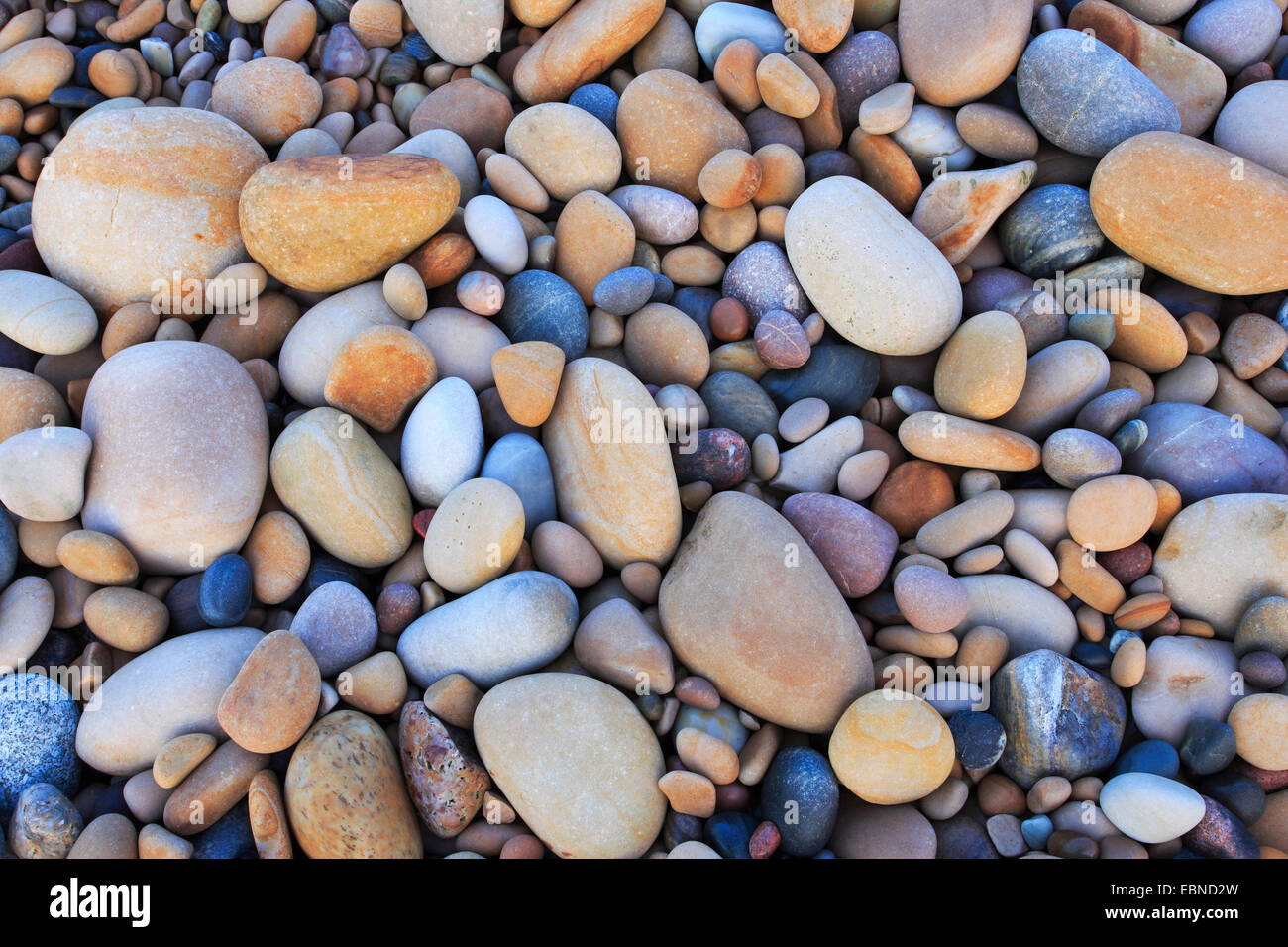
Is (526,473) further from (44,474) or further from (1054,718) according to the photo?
(1054,718)

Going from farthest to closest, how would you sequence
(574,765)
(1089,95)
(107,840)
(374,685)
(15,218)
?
(15,218)
(1089,95)
(374,685)
(574,765)
(107,840)

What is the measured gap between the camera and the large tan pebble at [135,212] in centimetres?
275

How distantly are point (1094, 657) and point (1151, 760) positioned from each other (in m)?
0.28

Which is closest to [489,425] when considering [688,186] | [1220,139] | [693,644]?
[693,644]

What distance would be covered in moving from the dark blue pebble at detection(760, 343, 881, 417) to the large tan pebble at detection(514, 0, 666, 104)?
1.37 meters

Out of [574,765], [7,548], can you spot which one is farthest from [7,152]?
[574,765]

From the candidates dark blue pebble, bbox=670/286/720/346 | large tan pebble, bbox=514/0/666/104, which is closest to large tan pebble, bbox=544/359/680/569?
dark blue pebble, bbox=670/286/720/346

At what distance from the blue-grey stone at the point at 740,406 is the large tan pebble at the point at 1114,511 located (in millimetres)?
901

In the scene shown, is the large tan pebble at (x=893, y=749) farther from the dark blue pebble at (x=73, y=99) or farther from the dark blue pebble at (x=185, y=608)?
the dark blue pebble at (x=73, y=99)

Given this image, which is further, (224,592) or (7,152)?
(7,152)

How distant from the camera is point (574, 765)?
2.08 metres

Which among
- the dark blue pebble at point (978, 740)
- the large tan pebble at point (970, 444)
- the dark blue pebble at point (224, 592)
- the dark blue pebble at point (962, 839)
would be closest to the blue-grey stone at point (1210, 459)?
the large tan pebble at point (970, 444)

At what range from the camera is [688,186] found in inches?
120

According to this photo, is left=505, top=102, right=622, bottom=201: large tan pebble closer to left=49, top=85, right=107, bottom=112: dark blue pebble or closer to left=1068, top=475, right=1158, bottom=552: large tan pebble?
left=49, top=85, right=107, bottom=112: dark blue pebble
